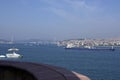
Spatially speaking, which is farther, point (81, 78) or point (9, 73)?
point (9, 73)

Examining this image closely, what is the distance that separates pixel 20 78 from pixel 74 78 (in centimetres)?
363

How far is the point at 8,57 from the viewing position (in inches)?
3223

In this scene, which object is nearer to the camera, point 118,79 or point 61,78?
point 61,78

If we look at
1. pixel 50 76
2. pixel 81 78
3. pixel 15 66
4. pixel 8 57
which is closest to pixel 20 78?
pixel 15 66

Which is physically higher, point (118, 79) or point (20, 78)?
point (20, 78)

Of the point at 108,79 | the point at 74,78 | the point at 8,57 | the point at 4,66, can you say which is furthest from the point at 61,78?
the point at 8,57

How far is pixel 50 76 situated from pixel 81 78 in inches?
32.6

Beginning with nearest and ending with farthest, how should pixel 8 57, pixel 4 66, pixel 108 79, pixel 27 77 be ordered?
pixel 27 77 < pixel 4 66 < pixel 108 79 < pixel 8 57

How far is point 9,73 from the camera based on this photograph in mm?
10969

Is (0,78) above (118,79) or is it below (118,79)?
above

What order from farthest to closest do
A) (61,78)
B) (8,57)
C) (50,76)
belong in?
(8,57), (50,76), (61,78)

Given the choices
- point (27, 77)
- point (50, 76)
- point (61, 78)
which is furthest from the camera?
point (27, 77)

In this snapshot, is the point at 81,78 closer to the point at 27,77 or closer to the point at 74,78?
the point at 74,78

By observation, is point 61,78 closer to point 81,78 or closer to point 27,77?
point 81,78
